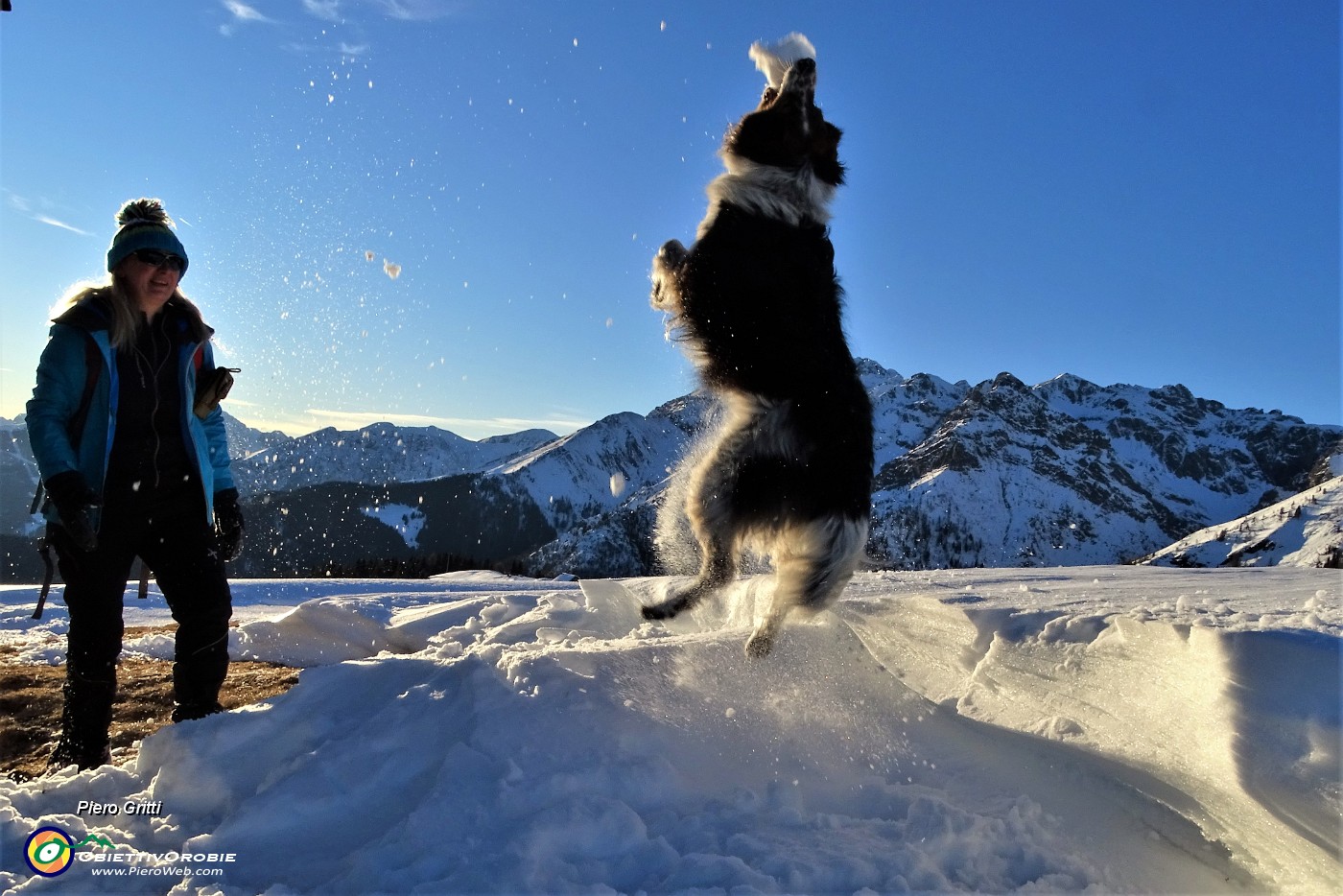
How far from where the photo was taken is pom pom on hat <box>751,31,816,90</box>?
2777 millimetres

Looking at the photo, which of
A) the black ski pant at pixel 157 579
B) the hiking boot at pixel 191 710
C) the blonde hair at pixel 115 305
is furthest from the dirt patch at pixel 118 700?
the blonde hair at pixel 115 305

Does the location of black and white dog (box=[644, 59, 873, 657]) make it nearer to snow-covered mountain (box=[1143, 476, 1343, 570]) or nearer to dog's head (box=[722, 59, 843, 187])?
dog's head (box=[722, 59, 843, 187])

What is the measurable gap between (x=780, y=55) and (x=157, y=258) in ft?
8.79

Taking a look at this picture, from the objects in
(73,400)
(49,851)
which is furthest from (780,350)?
(73,400)

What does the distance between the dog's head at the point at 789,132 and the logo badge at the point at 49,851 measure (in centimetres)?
298

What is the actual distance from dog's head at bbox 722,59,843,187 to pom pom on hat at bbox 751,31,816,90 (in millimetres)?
39

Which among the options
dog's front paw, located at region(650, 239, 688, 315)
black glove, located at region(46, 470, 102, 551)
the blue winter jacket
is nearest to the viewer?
black glove, located at region(46, 470, 102, 551)

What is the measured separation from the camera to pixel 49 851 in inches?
72.1

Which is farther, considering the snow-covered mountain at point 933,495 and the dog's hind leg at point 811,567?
the snow-covered mountain at point 933,495

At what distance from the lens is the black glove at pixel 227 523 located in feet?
10.8

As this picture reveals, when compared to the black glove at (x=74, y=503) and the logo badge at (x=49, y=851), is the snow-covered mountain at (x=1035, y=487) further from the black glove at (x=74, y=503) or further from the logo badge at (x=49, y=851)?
the logo badge at (x=49, y=851)

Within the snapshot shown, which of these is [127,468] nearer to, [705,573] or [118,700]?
[118,700]

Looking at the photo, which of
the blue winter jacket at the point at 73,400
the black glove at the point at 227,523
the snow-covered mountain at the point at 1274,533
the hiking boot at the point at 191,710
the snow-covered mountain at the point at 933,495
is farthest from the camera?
the snow-covered mountain at the point at 933,495

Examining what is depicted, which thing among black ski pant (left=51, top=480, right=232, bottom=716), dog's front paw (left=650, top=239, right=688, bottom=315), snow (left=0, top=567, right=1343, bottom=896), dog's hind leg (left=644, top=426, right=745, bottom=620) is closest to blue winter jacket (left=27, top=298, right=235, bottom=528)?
black ski pant (left=51, top=480, right=232, bottom=716)
